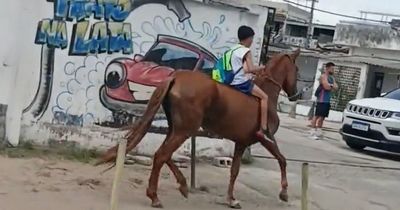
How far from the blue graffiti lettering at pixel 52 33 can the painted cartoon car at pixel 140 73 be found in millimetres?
853

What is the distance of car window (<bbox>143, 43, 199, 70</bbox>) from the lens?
1231 cm

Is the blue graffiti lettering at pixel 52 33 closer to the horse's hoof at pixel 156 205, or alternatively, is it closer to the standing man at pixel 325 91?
the horse's hoof at pixel 156 205

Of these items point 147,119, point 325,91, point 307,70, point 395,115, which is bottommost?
point 307,70

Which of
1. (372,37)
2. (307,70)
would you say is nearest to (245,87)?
(372,37)

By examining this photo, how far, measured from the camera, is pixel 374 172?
14.6m

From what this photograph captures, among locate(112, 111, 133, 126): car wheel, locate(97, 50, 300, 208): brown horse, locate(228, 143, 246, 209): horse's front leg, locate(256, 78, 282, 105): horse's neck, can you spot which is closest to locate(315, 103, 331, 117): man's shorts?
locate(112, 111, 133, 126): car wheel

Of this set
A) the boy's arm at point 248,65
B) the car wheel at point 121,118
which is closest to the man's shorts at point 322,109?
the car wheel at point 121,118

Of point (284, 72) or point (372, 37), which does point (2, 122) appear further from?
point (372, 37)

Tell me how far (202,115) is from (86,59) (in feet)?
10.3

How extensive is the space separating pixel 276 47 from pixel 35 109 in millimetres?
31719

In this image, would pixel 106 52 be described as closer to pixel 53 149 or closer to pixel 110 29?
pixel 110 29

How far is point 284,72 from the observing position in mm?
10875

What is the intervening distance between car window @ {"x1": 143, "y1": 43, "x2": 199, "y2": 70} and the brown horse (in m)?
2.22

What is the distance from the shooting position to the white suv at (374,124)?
17.0 metres
